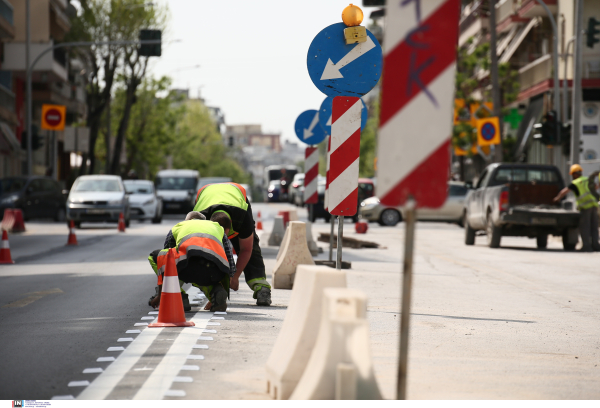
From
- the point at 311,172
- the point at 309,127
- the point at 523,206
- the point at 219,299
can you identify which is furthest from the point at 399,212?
the point at 219,299

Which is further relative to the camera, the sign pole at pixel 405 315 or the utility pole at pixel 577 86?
the utility pole at pixel 577 86

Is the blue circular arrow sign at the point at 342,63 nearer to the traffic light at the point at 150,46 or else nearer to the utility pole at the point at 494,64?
the traffic light at the point at 150,46

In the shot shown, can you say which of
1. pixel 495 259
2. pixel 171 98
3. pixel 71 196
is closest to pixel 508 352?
pixel 495 259

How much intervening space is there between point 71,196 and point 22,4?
2305 cm

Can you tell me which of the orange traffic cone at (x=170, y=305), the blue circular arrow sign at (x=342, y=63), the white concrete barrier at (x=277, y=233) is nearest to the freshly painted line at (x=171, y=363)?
the orange traffic cone at (x=170, y=305)

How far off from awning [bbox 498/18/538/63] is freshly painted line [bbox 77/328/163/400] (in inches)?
1638

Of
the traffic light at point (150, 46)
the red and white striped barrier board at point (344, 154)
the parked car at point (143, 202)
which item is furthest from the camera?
the parked car at point (143, 202)

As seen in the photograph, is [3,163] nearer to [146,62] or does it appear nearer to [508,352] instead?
[146,62]

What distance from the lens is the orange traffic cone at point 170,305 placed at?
8234 millimetres

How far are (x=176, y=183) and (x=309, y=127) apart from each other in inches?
1111

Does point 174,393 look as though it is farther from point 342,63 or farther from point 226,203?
point 342,63

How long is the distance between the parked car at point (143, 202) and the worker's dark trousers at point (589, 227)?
17.5 m

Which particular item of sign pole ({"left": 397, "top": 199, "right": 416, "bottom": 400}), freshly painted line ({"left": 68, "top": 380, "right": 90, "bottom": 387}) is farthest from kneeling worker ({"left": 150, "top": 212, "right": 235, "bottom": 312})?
sign pole ({"left": 397, "top": 199, "right": 416, "bottom": 400})

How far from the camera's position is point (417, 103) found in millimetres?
4664
